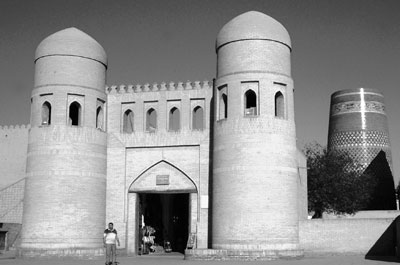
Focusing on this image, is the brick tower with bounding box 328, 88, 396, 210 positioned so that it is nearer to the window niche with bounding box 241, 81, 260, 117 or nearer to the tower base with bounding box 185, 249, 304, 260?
the window niche with bounding box 241, 81, 260, 117

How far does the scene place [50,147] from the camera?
21906 mm

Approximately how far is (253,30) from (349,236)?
25.7 ft

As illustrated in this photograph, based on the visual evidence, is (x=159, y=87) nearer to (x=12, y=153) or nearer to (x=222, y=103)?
(x=222, y=103)

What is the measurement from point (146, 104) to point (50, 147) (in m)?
3.91

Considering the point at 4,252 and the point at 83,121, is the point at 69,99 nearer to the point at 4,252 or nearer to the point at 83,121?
the point at 83,121

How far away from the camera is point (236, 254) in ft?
64.7

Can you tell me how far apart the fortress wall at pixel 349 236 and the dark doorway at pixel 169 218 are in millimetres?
6842

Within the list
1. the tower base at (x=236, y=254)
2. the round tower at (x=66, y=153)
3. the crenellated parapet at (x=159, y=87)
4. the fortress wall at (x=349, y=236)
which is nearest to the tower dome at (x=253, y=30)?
the crenellated parapet at (x=159, y=87)

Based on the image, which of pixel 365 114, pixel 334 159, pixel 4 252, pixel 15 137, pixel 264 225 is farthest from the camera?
pixel 365 114

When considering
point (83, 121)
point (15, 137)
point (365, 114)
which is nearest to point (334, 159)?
point (365, 114)

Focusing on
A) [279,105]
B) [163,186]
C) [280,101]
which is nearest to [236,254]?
[163,186]

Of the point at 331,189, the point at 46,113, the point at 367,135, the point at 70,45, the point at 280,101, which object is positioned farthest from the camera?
the point at 367,135

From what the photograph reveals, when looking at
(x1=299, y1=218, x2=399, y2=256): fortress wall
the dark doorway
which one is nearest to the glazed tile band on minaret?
the dark doorway

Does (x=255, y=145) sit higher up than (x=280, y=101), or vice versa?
(x=280, y=101)
